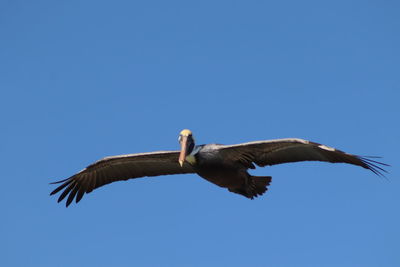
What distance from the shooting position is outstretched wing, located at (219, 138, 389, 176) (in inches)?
367

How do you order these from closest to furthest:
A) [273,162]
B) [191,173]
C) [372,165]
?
[372,165] < [273,162] < [191,173]

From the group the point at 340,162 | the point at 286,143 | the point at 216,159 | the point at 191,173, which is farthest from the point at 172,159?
the point at 340,162

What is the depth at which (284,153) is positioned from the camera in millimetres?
9773

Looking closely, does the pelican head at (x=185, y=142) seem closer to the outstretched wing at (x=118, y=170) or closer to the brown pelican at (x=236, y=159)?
the brown pelican at (x=236, y=159)

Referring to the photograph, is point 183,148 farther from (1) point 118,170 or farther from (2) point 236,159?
(1) point 118,170

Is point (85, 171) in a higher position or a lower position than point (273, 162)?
lower

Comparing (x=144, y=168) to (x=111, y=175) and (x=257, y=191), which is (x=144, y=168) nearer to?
(x=111, y=175)

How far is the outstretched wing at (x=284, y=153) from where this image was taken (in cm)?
932

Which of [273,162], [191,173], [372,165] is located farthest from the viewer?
[191,173]

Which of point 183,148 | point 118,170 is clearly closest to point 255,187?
point 183,148

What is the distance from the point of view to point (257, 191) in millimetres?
10344

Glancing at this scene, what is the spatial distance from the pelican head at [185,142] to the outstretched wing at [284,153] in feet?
1.83

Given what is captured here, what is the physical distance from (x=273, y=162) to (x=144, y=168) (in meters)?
2.68

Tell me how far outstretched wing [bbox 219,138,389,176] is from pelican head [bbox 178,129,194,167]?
557 millimetres
